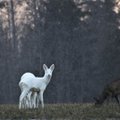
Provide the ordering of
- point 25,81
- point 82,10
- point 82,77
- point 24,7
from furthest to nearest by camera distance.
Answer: point 24,7
point 82,10
point 82,77
point 25,81

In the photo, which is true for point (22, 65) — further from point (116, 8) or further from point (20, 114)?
point (20, 114)

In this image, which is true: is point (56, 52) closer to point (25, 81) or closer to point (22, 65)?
point (22, 65)

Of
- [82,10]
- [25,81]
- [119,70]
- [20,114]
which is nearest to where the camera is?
[20,114]

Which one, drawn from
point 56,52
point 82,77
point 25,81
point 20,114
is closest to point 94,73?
point 82,77

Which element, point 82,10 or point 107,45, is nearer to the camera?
point 107,45

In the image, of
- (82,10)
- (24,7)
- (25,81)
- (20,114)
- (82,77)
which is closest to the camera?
(20,114)

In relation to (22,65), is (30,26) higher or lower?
higher

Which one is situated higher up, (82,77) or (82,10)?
(82,10)

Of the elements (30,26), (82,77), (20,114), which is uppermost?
(30,26)

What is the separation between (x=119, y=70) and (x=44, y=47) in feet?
29.0

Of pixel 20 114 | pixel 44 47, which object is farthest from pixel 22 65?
pixel 20 114

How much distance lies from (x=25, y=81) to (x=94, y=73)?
32684 mm

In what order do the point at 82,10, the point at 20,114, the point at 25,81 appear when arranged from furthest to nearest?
the point at 82,10, the point at 25,81, the point at 20,114

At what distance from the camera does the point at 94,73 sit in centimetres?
5362
